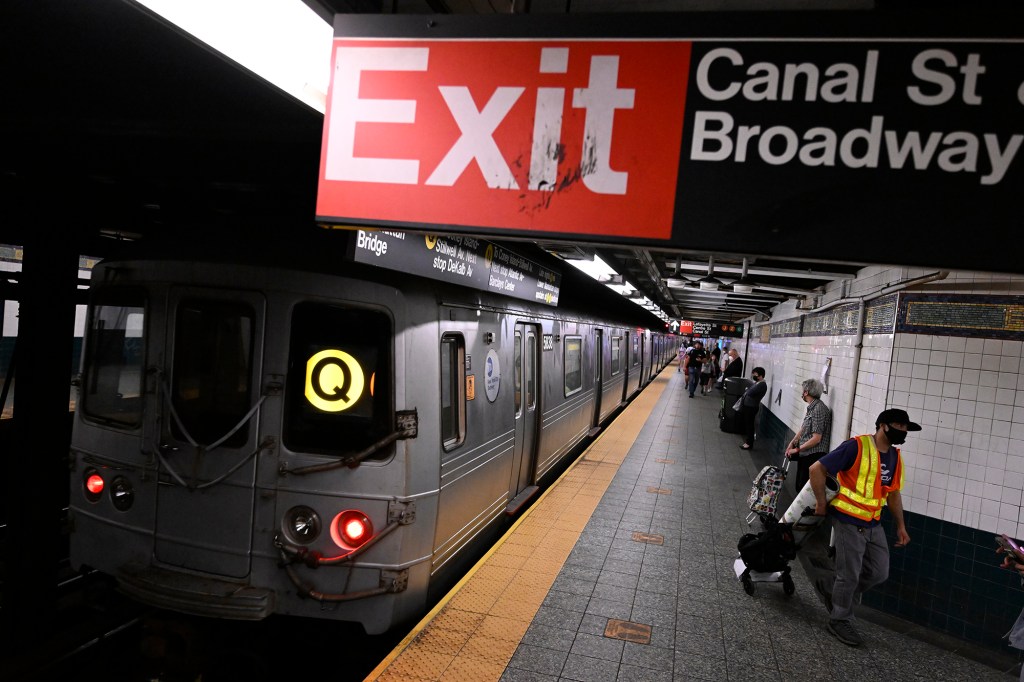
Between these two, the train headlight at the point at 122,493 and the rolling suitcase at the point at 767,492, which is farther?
the rolling suitcase at the point at 767,492

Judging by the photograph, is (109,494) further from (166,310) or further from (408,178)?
(408,178)

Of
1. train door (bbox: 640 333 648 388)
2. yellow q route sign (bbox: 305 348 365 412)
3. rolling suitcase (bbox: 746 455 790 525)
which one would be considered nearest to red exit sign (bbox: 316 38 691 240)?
yellow q route sign (bbox: 305 348 365 412)

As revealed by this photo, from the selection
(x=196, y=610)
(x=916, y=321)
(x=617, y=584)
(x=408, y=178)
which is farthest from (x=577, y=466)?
(x=408, y=178)

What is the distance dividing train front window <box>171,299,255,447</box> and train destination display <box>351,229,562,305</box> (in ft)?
3.01

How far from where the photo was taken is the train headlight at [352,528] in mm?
3410

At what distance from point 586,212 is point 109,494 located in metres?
3.50

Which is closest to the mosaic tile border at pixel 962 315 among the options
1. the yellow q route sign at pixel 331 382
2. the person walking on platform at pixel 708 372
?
the yellow q route sign at pixel 331 382

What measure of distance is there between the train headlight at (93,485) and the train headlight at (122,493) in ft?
0.39

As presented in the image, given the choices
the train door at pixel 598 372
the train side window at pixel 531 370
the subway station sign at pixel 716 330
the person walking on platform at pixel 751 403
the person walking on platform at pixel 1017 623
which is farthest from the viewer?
the subway station sign at pixel 716 330

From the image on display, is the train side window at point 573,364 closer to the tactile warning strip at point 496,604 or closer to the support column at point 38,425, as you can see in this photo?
the tactile warning strip at point 496,604

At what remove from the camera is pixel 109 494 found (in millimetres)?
3691

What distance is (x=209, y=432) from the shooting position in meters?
3.54

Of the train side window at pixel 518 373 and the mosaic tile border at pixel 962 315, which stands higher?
the mosaic tile border at pixel 962 315

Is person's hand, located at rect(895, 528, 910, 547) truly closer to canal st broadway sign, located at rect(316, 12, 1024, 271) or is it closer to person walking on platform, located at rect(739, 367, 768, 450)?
canal st broadway sign, located at rect(316, 12, 1024, 271)
